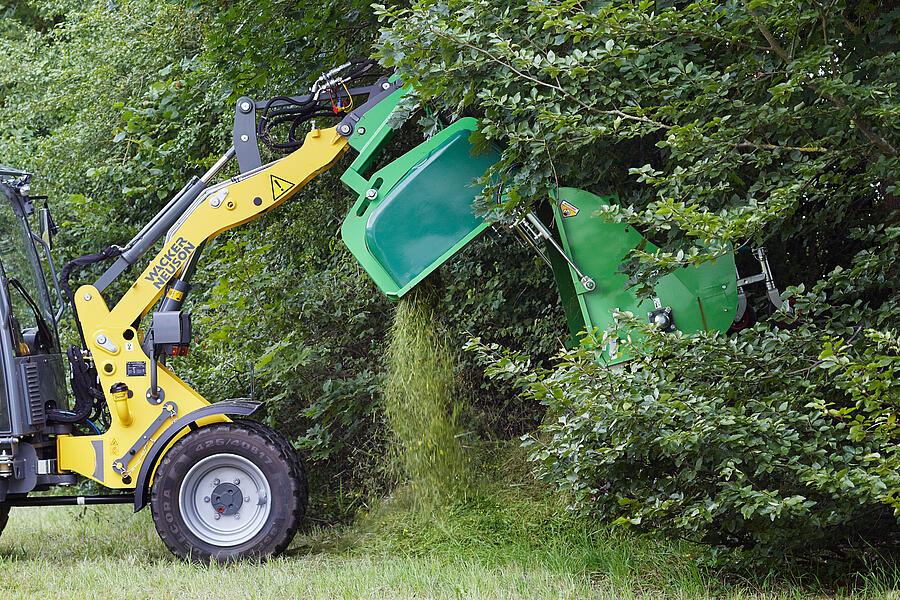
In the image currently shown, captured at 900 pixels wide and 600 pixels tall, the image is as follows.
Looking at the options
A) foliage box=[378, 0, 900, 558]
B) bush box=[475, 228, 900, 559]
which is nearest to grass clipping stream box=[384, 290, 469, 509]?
foliage box=[378, 0, 900, 558]

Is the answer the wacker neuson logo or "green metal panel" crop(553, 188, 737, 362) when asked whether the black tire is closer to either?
the wacker neuson logo

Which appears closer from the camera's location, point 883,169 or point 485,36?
point 883,169

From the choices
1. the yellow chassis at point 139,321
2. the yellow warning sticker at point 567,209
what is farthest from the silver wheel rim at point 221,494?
the yellow warning sticker at point 567,209

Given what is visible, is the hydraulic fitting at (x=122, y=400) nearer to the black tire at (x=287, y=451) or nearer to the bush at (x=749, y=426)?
the black tire at (x=287, y=451)

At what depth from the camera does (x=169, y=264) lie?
6.41m

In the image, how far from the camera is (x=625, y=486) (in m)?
4.86

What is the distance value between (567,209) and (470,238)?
53 centimetres

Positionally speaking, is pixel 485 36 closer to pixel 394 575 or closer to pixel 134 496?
pixel 394 575

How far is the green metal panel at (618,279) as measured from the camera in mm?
5336

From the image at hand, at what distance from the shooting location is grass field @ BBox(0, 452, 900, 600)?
4996 mm

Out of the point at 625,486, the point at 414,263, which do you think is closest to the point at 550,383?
the point at 625,486

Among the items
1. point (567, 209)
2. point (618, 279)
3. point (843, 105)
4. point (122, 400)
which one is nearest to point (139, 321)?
point (122, 400)

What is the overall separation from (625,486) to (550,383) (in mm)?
671

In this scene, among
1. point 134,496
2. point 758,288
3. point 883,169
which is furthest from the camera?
point 134,496
